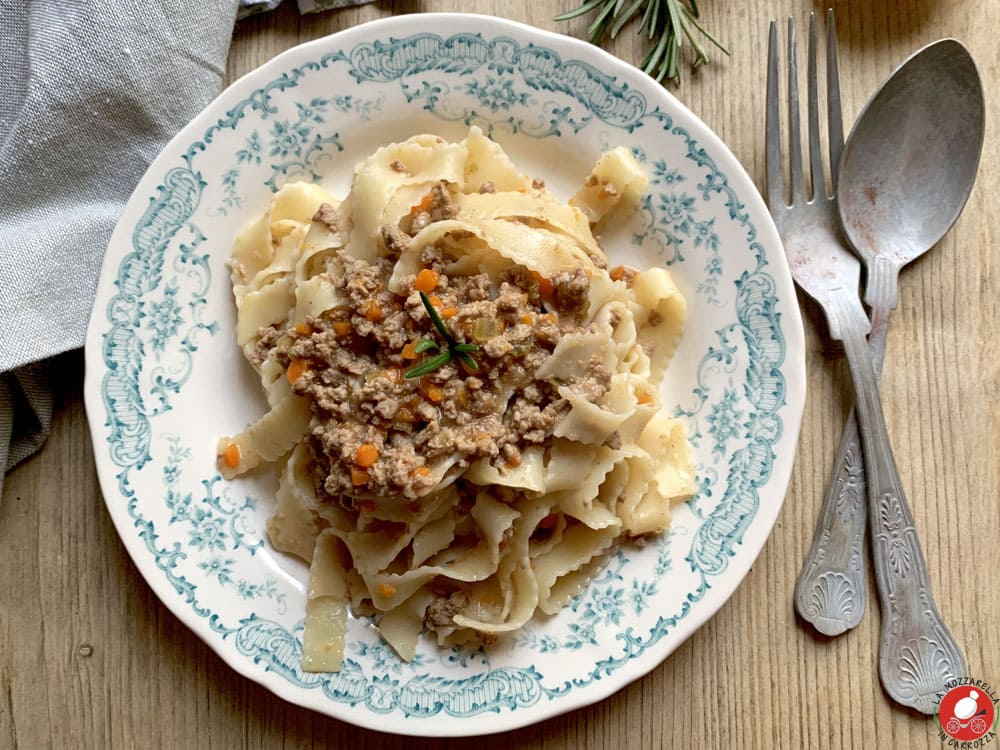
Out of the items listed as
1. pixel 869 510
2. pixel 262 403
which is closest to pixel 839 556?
pixel 869 510

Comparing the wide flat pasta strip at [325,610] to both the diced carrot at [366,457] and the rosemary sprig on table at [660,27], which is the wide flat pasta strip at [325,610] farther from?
the rosemary sprig on table at [660,27]

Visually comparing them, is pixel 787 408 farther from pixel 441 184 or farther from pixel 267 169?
pixel 267 169

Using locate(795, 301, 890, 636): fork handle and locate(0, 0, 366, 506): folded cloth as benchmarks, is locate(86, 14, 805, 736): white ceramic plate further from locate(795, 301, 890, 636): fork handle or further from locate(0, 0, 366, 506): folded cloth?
locate(795, 301, 890, 636): fork handle

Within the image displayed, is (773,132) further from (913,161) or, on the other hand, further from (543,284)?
(543,284)

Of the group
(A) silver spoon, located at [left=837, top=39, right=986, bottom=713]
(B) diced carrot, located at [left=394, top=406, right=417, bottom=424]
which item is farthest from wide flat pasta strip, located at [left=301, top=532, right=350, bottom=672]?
(A) silver spoon, located at [left=837, top=39, right=986, bottom=713]

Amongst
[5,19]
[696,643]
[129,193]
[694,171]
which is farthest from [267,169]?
[696,643]

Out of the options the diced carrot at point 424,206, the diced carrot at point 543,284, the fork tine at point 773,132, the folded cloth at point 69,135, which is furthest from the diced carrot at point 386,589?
the fork tine at point 773,132
